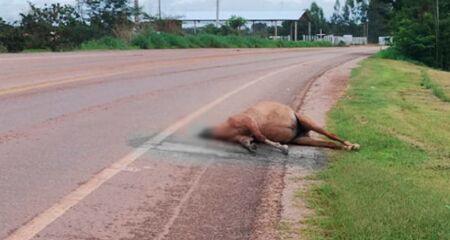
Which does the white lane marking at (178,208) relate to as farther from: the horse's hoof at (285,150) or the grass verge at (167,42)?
the grass verge at (167,42)

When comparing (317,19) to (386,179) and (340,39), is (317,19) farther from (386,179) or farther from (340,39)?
(386,179)

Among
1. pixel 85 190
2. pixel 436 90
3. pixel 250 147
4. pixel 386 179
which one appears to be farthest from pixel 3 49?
pixel 386 179

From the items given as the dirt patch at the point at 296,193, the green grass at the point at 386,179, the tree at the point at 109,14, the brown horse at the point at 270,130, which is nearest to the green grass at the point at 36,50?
the tree at the point at 109,14

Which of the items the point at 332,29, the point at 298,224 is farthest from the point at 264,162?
the point at 332,29

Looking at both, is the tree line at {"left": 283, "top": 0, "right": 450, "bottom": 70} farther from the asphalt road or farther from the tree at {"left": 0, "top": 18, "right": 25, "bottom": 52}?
the asphalt road

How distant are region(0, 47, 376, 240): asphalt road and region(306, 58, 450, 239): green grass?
1.72 ft

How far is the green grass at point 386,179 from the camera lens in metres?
5.02

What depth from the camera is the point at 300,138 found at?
8.55 m

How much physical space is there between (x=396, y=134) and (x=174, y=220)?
505 centimetres

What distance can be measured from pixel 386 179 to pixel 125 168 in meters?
2.59

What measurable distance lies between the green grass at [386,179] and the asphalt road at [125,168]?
0.52 meters

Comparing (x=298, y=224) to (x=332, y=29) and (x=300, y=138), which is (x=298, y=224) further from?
(x=332, y=29)

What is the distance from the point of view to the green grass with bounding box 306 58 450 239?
502 centimetres

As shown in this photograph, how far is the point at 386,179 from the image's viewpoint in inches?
258
